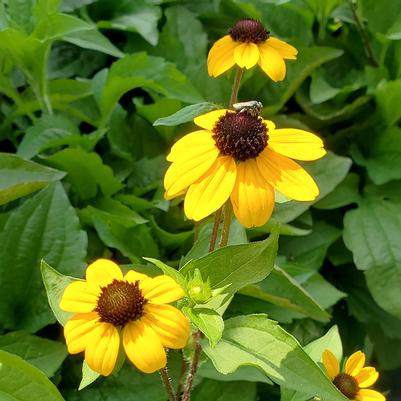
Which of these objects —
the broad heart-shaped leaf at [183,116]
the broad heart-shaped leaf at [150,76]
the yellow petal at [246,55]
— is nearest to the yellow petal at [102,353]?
the broad heart-shaped leaf at [183,116]

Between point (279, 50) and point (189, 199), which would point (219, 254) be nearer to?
point (189, 199)

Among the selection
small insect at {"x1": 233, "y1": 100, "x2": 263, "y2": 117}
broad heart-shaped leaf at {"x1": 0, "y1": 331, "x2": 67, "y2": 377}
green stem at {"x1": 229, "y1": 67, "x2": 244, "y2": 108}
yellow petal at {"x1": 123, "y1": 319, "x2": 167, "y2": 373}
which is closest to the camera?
yellow petal at {"x1": 123, "y1": 319, "x2": 167, "y2": 373}

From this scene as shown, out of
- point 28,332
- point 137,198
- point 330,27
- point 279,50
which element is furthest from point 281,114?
point 28,332

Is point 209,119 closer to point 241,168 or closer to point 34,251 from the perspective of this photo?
point 241,168

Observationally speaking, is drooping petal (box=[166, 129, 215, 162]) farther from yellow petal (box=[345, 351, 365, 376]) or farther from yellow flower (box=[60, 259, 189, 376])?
yellow petal (box=[345, 351, 365, 376])

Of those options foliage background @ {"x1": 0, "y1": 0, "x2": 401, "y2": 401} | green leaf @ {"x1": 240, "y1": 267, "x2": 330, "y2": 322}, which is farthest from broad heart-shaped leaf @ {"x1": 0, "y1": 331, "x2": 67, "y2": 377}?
green leaf @ {"x1": 240, "y1": 267, "x2": 330, "y2": 322}

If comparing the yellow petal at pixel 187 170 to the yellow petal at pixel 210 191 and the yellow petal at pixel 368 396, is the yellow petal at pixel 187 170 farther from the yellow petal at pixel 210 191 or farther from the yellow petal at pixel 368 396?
the yellow petal at pixel 368 396
